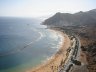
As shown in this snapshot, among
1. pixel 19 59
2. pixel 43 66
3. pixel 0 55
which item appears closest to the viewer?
pixel 43 66

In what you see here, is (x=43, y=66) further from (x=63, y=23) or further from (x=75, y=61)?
(x=63, y=23)

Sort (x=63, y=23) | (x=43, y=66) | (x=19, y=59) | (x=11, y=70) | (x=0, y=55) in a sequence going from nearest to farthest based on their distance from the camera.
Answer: (x=11, y=70) → (x=43, y=66) → (x=19, y=59) → (x=0, y=55) → (x=63, y=23)

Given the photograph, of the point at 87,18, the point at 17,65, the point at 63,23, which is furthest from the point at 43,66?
the point at 87,18

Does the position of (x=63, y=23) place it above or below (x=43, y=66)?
above

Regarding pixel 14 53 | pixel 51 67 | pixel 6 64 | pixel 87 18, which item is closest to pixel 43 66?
pixel 51 67

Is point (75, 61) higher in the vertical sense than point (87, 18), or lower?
lower

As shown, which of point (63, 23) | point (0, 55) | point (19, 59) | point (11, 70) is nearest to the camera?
point (11, 70)

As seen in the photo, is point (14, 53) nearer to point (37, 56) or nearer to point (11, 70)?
point (37, 56)

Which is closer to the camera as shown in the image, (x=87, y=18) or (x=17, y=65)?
(x=17, y=65)

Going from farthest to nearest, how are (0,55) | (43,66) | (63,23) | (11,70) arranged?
1. (63,23)
2. (0,55)
3. (43,66)
4. (11,70)
